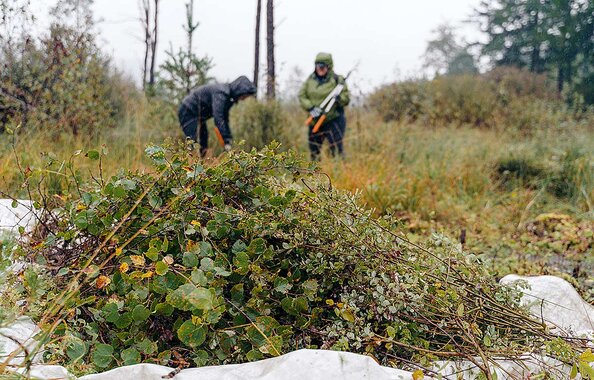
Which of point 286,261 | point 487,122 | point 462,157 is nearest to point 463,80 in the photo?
point 487,122

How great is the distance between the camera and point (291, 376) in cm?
153

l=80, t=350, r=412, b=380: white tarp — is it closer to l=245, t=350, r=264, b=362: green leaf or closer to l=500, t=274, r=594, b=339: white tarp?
l=245, t=350, r=264, b=362: green leaf

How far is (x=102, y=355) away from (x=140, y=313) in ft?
0.56

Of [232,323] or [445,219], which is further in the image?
[445,219]

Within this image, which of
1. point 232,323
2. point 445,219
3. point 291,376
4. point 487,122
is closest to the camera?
point 291,376

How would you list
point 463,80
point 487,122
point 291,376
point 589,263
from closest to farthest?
point 291,376 < point 589,263 < point 487,122 < point 463,80

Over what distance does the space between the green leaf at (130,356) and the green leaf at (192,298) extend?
9.7 inches

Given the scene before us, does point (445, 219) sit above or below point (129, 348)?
below

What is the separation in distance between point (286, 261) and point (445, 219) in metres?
3.49

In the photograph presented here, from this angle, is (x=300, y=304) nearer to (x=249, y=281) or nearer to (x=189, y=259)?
(x=249, y=281)

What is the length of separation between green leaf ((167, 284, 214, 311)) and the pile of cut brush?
1cm

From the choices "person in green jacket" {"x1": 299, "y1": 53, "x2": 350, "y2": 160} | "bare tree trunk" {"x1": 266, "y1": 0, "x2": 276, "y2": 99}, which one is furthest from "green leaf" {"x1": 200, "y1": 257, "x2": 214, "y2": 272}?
"bare tree trunk" {"x1": 266, "y1": 0, "x2": 276, "y2": 99}

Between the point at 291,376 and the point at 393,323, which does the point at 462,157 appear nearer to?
the point at 393,323

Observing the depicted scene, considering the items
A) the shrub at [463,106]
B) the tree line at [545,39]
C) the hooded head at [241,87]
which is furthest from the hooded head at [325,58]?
the tree line at [545,39]
